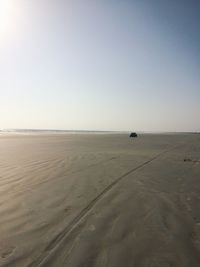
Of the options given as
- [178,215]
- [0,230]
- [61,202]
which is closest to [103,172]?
[61,202]

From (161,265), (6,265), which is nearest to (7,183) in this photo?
(6,265)

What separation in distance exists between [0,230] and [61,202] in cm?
215

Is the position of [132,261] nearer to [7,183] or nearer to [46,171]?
[7,183]

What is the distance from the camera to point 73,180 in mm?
10297

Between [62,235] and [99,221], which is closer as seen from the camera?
[62,235]

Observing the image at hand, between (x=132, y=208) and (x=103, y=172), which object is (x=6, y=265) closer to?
(x=132, y=208)

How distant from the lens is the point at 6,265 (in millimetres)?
4105

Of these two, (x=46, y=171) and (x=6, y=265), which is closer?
(x=6, y=265)

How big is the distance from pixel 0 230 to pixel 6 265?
145cm

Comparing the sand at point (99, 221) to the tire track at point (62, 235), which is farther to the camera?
the sand at point (99, 221)

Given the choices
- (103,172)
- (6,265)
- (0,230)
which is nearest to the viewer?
(6,265)

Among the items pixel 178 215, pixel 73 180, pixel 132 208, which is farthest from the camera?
pixel 73 180

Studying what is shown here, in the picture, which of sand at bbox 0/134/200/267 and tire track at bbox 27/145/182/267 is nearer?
tire track at bbox 27/145/182/267

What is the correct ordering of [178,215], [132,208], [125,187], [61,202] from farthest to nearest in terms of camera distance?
1. [125,187]
2. [61,202]
3. [132,208]
4. [178,215]
